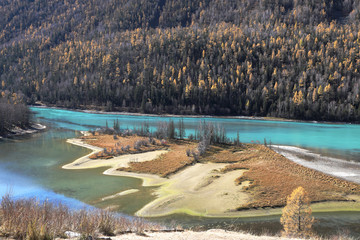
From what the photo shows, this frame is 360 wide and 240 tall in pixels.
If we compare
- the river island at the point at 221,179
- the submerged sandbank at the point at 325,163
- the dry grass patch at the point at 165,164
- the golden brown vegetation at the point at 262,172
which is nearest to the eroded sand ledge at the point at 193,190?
the river island at the point at 221,179

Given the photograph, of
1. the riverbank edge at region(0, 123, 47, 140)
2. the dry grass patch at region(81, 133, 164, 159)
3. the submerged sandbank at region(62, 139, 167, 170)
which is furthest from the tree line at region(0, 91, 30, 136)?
the submerged sandbank at region(62, 139, 167, 170)

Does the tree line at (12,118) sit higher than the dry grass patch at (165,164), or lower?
higher

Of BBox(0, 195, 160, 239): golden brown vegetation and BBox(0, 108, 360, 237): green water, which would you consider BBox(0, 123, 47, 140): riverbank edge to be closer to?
BBox(0, 108, 360, 237): green water

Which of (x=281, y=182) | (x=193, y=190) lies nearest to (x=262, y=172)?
(x=281, y=182)

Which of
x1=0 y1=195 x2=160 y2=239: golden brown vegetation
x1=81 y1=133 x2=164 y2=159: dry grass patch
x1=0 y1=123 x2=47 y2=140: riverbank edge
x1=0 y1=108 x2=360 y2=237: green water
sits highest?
x1=0 y1=195 x2=160 y2=239: golden brown vegetation

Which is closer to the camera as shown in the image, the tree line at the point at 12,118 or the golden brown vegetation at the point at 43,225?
the golden brown vegetation at the point at 43,225

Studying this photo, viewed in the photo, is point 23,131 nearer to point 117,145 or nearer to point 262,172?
point 117,145

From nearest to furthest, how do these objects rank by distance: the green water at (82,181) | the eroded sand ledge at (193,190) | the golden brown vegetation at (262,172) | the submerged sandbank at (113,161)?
the green water at (82,181)
the eroded sand ledge at (193,190)
the golden brown vegetation at (262,172)
the submerged sandbank at (113,161)

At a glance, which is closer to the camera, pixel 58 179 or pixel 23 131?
pixel 58 179

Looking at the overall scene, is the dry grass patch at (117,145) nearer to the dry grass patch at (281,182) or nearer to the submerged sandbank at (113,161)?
the submerged sandbank at (113,161)

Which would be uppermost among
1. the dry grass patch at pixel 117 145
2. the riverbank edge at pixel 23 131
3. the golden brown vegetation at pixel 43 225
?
the golden brown vegetation at pixel 43 225

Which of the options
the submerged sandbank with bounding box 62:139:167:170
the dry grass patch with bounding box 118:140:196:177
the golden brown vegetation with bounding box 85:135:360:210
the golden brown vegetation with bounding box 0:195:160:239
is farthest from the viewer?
the submerged sandbank with bounding box 62:139:167:170

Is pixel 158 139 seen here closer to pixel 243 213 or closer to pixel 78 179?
pixel 78 179
